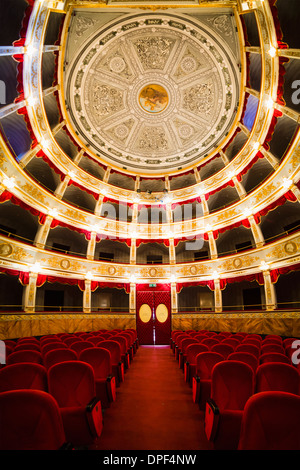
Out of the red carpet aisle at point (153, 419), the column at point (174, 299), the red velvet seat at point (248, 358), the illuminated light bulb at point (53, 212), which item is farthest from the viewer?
the column at point (174, 299)

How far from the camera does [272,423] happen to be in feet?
5.86

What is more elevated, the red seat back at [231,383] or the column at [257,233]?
the column at [257,233]

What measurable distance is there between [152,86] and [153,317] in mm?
16886

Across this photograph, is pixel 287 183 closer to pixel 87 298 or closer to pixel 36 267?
pixel 87 298

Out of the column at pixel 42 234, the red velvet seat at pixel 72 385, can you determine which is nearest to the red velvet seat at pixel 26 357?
the red velvet seat at pixel 72 385

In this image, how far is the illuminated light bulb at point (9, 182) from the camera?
36.1 ft

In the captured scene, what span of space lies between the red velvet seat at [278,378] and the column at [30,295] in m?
12.5

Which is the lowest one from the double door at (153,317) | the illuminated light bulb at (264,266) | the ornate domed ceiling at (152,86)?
the double door at (153,317)

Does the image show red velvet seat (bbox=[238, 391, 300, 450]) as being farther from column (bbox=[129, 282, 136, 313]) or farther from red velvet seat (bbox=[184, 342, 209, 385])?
column (bbox=[129, 282, 136, 313])

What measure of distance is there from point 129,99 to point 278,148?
36.0 ft

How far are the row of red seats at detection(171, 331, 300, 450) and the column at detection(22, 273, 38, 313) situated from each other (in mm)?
10580

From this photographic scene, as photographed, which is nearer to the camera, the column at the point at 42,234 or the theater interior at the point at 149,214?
the theater interior at the point at 149,214

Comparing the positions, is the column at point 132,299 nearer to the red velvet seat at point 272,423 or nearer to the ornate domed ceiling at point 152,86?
the ornate domed ceiling at point 152,86

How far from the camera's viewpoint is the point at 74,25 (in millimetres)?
12492
